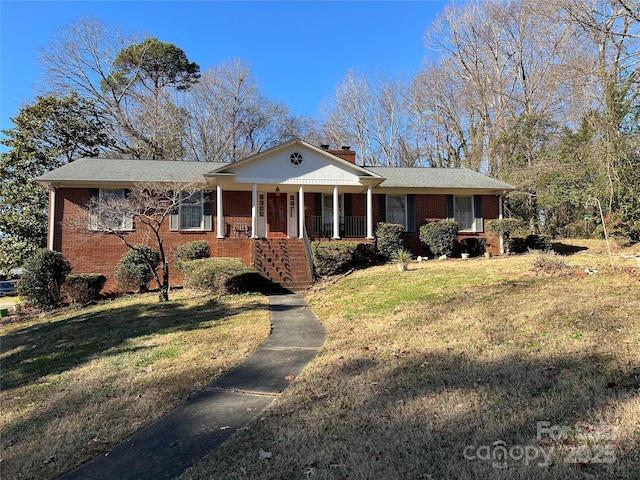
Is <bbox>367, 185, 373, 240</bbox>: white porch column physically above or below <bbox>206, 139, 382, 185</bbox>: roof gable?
below

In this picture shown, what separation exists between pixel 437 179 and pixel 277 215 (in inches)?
305

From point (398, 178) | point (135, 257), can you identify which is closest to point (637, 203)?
point (398, 178)

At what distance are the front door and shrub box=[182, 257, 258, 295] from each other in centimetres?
489

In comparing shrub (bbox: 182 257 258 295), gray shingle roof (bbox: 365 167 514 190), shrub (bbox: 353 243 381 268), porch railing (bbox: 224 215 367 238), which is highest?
gray shingle roof (bbox: 365 167 514 190)

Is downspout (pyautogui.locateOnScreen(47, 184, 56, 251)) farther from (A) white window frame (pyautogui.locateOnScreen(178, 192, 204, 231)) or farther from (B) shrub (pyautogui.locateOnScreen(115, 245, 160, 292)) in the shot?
(A) white window frame (pyautogui.locateOnScreen(178, 192, 204, 231))

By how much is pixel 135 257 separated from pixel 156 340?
26.0 ft

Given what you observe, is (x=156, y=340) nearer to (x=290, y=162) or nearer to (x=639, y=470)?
(x=639, y=470)

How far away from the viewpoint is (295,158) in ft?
52.3

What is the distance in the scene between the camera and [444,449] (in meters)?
2.91

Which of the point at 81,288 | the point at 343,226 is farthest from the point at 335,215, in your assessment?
the point at 81,288

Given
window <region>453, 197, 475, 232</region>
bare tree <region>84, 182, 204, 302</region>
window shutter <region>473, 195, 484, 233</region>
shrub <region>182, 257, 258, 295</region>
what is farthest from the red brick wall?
window shutter <region>473, 195, 484, 233</region>

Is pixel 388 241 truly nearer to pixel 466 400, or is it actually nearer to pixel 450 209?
pixel 450 209

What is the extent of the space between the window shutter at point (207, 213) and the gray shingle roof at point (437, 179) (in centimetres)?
747

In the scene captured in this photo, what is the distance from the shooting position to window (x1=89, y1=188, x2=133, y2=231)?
13.5m
